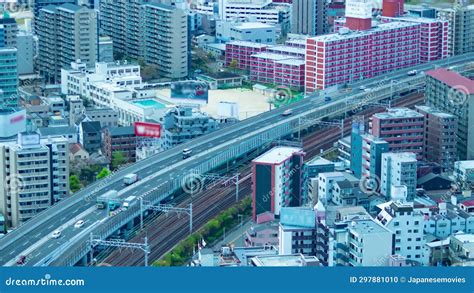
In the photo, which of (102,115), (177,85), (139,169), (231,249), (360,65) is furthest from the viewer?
(360,65)

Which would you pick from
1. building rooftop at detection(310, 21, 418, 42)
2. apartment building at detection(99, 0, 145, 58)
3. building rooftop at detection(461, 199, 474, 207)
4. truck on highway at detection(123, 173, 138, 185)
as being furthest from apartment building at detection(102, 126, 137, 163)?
apartment building at detection(99, 0, 145, 58)

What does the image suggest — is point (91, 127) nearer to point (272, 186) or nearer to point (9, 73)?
point (9, 73)

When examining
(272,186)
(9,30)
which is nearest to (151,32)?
(9,30)

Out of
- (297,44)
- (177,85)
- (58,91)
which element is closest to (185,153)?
(177,85)

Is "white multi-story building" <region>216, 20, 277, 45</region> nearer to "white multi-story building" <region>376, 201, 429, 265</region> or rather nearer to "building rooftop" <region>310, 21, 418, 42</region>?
"building rooftop" <region>310, 21, 418, 42</region>

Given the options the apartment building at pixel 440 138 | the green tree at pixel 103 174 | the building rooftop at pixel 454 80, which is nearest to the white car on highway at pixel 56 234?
the green tree at pixel 103 174

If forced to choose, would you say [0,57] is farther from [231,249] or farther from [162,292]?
[162,292]

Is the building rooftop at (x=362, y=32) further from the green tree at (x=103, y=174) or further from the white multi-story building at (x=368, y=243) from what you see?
the white multi-story building at (x=368, y=243)
